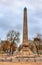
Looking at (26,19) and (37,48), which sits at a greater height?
(26,19)

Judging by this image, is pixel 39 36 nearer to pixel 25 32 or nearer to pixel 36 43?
pixel 36 43

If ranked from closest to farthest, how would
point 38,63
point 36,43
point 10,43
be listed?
point 38,63, point 10,43, point 36,43

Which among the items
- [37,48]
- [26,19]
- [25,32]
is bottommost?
[37,48]

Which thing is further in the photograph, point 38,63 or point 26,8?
point 26,8

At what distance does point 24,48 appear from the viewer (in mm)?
51500

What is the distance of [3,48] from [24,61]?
163 ft

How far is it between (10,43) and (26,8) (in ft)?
82.9

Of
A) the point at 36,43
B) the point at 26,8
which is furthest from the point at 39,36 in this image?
the point at 26,8

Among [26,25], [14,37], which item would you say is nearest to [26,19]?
[26,25]

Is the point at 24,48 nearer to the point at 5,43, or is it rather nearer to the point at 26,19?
the point at 26,19

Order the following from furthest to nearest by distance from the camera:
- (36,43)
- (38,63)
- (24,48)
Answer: (36,43) → (24,48) → (38,63)

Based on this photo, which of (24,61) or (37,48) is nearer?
(24,61)

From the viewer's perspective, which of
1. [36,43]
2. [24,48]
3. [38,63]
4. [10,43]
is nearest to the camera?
[38,63]

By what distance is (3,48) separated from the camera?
7838cm
